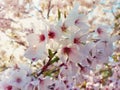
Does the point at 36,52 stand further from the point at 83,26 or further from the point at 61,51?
the point at 83,26

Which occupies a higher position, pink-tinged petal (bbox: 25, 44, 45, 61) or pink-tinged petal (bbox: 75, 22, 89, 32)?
pink-tinged petal (bbox: 75, 22, 89, 32)

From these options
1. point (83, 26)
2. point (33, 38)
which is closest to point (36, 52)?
point (33, 38)

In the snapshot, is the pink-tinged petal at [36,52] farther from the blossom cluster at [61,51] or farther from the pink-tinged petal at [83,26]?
the pink-tinged petal at [83,26]

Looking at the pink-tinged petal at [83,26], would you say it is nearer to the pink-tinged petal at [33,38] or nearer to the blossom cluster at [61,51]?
the blossom cluster at [61,51]

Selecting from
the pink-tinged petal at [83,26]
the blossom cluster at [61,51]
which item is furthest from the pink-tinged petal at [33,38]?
the pink-tinged petal at [83,26]

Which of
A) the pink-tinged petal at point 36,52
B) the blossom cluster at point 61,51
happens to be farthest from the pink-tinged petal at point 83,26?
the pink-tinged petal at point 36,52

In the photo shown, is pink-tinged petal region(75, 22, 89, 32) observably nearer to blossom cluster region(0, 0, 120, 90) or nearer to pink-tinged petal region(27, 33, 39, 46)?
blossom cluster region(0, 0, 120, 90)

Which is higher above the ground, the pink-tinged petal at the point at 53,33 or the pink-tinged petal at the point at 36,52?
the pink-tinged petal at the point at 53,33

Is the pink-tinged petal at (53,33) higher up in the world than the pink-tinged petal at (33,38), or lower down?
higher up

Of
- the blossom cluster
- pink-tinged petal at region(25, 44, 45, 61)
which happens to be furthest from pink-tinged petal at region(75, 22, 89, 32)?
pink-tinged petal at region(25, 44, 45, 61)

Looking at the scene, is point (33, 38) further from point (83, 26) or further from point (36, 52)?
point (83, 26)

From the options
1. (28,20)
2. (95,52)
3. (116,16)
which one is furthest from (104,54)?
(116,16)
